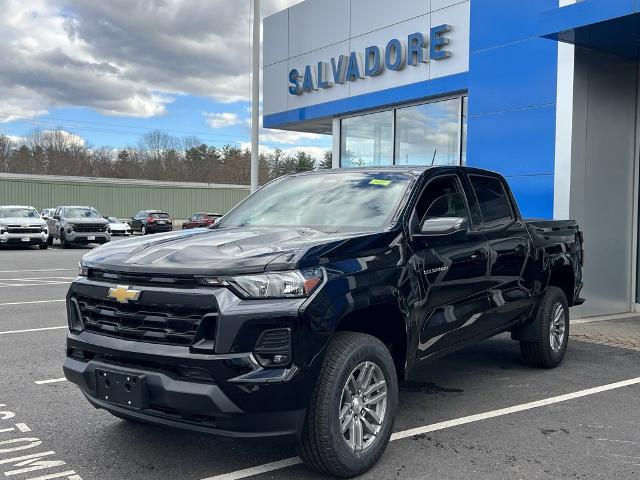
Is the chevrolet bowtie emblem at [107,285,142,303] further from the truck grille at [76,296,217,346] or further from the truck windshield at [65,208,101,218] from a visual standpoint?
the truck windshield at [65,208,101,218]

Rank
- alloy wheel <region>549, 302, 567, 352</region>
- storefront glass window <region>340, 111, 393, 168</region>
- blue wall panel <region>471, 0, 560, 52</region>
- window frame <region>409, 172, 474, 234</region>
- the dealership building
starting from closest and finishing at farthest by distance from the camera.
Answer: window frame <region>409, 172, 474, 234</region>
alloy wheel <region>549, 302, 567, 352</region>
the dealership building
blue wall panel <region>471, 0, 560, 52</region>
storefront glass window <region>340, 111, 393, 168</region>

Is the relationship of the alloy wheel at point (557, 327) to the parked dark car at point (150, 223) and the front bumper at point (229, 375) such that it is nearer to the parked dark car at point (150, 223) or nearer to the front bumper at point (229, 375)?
the front bumper at point (229, 375)

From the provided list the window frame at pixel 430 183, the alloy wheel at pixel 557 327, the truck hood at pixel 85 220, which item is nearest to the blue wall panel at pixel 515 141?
the alloy wheel at pixel 557 327

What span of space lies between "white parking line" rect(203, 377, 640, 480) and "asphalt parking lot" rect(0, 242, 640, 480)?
0.01m

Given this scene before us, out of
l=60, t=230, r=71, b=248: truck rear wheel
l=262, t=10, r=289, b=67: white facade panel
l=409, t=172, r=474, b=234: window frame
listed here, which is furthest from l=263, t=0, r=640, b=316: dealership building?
l=60, t=230, r=71, b=248: truck rear wheel

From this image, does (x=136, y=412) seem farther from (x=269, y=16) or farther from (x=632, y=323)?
(x=269, y=16)

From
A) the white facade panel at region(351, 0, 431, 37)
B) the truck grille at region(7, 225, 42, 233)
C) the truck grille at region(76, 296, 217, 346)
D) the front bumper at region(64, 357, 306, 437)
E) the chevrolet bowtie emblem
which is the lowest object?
the front bumper at region(64, 357, 306, 437)

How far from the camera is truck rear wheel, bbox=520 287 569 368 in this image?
20.3ft

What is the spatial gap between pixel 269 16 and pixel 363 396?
53.1 feet

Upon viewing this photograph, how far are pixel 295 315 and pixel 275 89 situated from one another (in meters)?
15.6

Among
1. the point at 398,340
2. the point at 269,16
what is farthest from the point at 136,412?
the point at 269,16

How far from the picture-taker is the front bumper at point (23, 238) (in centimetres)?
2377

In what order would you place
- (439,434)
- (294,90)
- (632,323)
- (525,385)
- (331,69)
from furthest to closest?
(294,90) → (331,69) → (632,323) → (525,385) → (439,434)

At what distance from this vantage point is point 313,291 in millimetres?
3502
